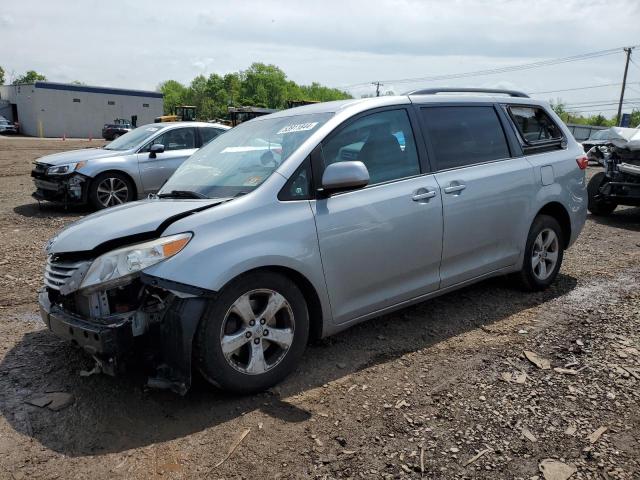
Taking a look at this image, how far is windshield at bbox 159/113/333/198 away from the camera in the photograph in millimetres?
3609

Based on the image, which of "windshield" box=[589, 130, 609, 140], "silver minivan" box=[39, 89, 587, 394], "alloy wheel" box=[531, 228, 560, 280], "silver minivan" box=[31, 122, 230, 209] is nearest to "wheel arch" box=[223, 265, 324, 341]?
"silver minivan" box=[39, 89, 587, 394]

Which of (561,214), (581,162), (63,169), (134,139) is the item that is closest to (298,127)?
(561,214)

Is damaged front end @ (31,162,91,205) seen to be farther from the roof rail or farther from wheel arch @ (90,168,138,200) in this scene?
the roof rail

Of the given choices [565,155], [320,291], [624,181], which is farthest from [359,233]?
[624,181]

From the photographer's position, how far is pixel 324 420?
10.1 ft

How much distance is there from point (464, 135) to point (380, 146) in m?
0.94

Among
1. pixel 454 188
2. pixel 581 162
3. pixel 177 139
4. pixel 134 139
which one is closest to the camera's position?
pixel 454 188

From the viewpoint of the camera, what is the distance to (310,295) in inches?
137

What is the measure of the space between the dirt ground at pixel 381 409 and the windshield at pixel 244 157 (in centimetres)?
131

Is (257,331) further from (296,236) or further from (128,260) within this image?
(128,260)

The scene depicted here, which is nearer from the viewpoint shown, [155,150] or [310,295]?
[310,295]

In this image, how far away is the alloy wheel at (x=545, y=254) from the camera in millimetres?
5035

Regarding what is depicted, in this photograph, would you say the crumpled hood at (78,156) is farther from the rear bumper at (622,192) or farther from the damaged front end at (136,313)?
the rear bumper at (622,192)

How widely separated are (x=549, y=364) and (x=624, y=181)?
677 cm
